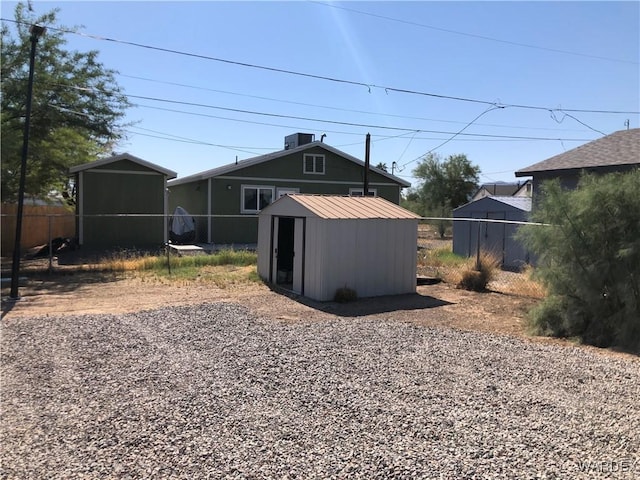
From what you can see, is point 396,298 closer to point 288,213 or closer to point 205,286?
point 288,213

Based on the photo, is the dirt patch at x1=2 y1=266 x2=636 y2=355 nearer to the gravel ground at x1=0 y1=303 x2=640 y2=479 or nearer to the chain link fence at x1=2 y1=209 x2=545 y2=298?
the chain link fence at x1=2 y1=209 x2=545 y2=298

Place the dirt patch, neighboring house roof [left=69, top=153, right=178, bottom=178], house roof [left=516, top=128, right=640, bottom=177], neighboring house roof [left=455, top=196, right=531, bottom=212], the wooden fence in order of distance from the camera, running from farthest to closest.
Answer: the wooden fence
neighboring house roof [left=69, top=153, right=178, bottom=178]
neighboring house roof [left=455, top=196, right=531, bottom=212]
house roof [left=516, top=128, right=640, bottom=177]
the dirt patch

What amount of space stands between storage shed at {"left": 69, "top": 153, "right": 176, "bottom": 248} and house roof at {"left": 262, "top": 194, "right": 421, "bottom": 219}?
353 inches

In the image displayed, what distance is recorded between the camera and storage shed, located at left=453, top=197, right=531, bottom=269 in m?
15.7

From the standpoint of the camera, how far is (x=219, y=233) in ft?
72.1

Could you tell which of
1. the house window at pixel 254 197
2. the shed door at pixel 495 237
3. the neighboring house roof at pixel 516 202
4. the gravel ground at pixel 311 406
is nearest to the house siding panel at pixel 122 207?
the house window at pixel 254 197

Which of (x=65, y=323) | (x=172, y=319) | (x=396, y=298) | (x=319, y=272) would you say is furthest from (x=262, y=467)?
(x=396, y=298)

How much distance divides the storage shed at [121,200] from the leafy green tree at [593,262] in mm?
13774

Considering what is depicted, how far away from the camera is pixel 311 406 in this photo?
14.1ft

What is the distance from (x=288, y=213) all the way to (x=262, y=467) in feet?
25.8

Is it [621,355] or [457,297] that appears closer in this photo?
[621,355]

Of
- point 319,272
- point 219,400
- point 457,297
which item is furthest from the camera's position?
point 457,297

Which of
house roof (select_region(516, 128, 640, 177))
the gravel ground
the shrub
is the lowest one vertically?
the gravel ground

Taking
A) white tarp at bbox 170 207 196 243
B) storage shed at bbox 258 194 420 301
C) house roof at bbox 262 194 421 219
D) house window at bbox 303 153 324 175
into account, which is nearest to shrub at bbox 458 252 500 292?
storage shed at bbox 258 194 420 301
